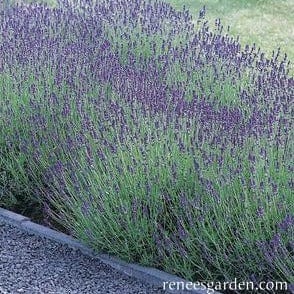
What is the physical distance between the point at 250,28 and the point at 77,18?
403 cm

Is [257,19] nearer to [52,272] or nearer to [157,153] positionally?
[157,153]

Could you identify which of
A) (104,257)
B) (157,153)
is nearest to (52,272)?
(104,257)

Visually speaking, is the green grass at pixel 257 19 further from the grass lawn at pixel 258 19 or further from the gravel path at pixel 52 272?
the gravel path at pixel 52 272

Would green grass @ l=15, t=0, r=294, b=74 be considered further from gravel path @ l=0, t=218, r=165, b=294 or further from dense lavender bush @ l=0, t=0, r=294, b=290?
gravel path @ l=0, t=218, r=165, b=294

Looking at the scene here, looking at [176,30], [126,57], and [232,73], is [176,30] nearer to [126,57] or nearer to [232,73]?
[126,57]

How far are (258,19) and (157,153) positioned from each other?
7.10 meters

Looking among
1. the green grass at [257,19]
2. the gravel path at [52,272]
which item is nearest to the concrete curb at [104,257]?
the gravel path at [52,272]

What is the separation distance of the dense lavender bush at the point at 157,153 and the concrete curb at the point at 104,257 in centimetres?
6

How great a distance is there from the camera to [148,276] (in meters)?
3.94

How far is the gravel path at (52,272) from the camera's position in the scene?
13.0 feet

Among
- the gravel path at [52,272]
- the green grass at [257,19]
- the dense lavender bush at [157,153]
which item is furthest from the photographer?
the green grass at [257,19]

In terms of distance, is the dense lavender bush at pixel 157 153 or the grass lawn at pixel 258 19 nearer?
the dense lavender bush at pixel 157 153

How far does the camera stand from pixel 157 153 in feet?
13.7

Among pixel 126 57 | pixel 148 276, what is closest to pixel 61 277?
pixel 148 276
